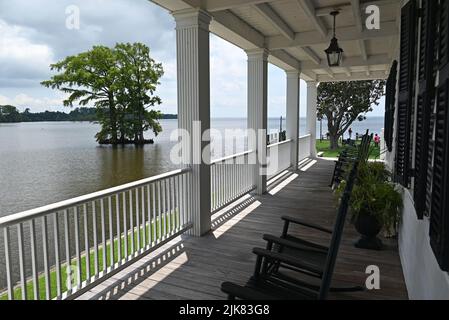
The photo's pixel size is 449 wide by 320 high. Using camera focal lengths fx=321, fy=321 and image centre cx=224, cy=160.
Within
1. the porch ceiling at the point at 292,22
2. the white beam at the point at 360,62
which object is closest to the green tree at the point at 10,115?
the porch ceiling at the point at 292,22

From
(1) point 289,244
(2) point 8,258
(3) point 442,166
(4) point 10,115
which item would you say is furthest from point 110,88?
(3) point 442,166

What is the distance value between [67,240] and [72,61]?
75.2ft

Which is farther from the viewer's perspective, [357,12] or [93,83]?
[93,83]

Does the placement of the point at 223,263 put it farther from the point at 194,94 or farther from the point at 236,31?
the point at 236,31

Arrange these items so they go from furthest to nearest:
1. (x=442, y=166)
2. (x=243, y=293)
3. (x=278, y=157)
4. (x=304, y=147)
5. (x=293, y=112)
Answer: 1. (x=304, y=147)
2. (x=293, y=112)
3. (x=278, y=157)
4. (x=243, y=293)
5. (x=442, y=166)

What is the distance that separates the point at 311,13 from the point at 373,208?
8.44 ft

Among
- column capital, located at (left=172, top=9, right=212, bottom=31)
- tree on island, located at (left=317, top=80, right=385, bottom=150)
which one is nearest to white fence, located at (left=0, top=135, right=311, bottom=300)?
column capital, located at (left=172, top=9, right=212, bottom=31)

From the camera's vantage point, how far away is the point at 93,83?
72.0 ft

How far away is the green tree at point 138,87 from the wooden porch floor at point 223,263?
61.5ft

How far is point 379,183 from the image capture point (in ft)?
11.7

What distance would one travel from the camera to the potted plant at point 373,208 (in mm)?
3348

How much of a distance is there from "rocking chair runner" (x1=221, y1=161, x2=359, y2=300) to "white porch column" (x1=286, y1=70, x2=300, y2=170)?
663 centimetres
